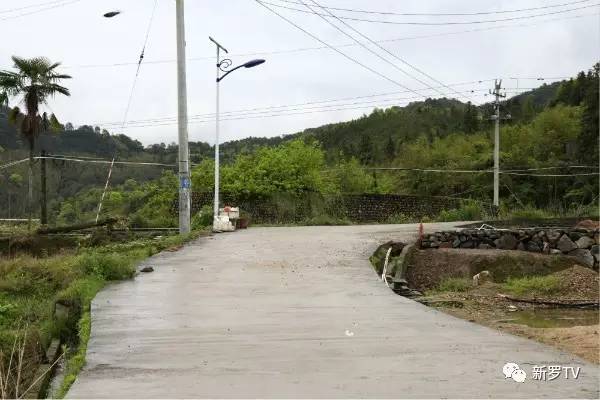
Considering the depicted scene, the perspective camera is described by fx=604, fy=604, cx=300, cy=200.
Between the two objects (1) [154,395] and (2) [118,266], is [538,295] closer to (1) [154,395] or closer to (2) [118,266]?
(2) [118,266]

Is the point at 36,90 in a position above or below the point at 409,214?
above

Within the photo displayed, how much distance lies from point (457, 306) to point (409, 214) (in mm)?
24118

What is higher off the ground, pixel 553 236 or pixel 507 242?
pixel 553 236

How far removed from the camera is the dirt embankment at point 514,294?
286 inches

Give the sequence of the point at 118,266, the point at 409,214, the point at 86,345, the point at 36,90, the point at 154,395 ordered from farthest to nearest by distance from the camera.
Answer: the point at 409,214
the point at 36,90
the point at 118,266
the point at 86,345
the point at 154,395

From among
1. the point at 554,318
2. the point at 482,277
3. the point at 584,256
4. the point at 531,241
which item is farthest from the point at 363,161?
the point at 554,318

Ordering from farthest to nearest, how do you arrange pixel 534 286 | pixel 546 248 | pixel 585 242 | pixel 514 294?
1. pixel 546 248
2. pixel 585 242
3. pixel 534 286
4. pixel 514 294

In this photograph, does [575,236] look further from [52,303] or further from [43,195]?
[43,195]

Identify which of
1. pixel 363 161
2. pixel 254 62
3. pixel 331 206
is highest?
pixel 254 62

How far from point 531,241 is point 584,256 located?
1.48 meters

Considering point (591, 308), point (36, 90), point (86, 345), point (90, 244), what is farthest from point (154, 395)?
point (36, 90)

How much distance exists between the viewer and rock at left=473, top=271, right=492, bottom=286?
47.4ft

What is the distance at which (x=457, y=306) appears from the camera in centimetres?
1081

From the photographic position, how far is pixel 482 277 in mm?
14867
